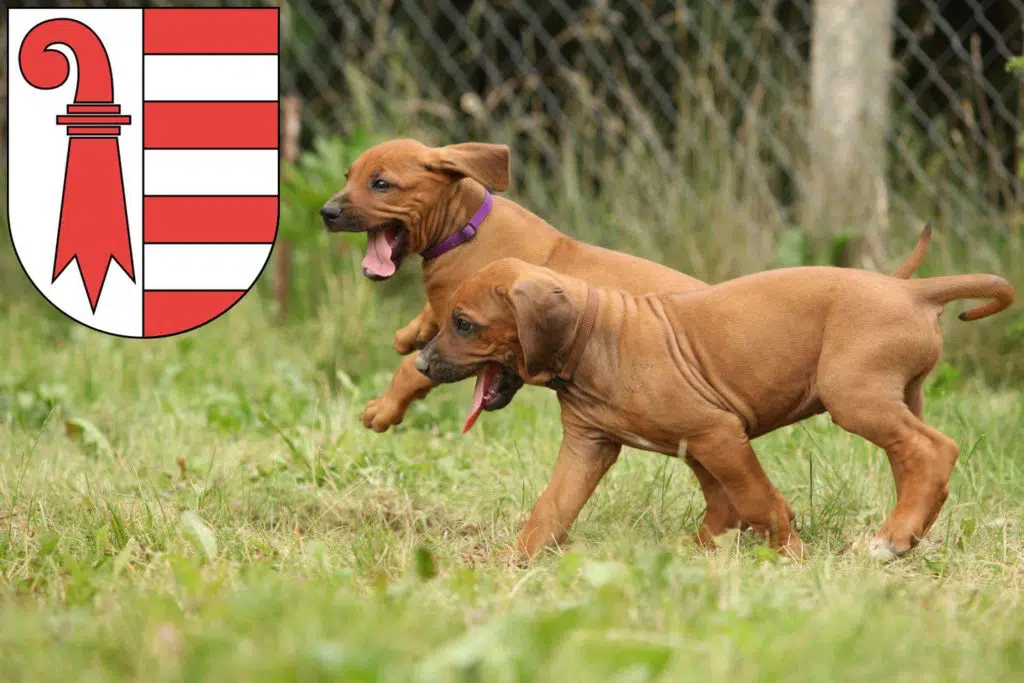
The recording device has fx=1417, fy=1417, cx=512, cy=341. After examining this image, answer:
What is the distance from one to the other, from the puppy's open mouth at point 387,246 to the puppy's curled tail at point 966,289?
1.60 metres

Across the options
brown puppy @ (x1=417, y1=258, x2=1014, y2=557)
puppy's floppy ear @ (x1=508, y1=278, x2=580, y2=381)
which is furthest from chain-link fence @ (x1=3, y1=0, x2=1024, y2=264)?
puppy's floppy ear @ (x1=508, y1=278, x2=580, y2=381)

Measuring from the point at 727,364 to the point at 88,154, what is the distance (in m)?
3.64

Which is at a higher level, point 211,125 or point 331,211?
point 211,125

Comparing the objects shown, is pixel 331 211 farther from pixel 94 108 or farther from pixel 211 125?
pixel 94 108

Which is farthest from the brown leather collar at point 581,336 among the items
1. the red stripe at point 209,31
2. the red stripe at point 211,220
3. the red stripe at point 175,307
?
the red stripe at point 209,31

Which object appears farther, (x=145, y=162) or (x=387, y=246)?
(x=145, y=162)

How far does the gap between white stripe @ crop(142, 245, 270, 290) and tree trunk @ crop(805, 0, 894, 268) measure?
9.49 feet

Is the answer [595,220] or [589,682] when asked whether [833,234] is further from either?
[589,682]

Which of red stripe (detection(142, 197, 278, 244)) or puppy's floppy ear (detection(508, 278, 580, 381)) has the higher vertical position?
red stripe (detection(142, 197, 278, 244))

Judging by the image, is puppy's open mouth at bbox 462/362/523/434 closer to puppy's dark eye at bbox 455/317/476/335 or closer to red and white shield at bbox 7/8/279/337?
puppy's dark eye at bbox 455/317/476/335

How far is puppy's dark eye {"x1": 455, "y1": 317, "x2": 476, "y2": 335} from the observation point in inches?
159

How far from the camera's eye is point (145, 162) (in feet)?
20.8

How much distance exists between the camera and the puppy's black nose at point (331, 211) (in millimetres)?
4488

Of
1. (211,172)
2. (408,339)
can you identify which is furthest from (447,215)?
(211,172)
